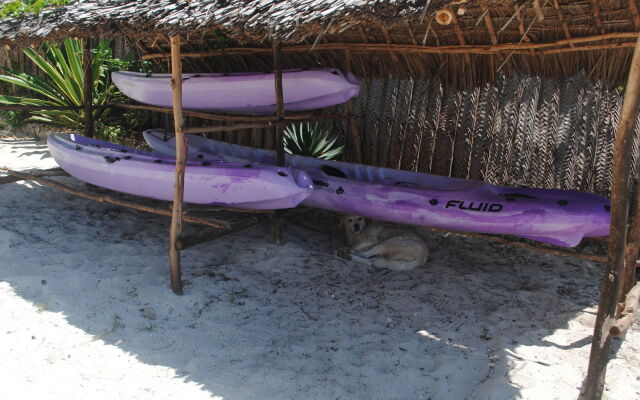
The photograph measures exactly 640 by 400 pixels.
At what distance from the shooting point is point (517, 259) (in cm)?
486

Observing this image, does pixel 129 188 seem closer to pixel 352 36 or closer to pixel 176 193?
pixel 176 193

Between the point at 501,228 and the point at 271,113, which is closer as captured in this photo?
the point at 501,228

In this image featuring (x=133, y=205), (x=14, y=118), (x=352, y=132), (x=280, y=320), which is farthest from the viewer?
(x=14, y=118)

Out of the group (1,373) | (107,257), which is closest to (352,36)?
(107,257)

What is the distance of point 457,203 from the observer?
4.39 meters

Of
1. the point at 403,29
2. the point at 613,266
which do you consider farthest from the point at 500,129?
the point at 613,266

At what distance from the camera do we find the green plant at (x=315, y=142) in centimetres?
585

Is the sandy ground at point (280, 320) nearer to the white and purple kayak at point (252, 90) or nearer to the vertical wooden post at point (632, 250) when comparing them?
the vertical wooden post at point (632, 250)

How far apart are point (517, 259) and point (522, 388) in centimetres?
201

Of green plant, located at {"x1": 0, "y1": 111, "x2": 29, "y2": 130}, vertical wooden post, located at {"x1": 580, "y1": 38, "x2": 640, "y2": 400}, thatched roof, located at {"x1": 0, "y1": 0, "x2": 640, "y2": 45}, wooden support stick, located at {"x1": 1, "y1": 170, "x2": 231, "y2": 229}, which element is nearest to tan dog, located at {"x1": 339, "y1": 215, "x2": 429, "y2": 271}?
wooden support stick, located at {"x1": 1, "y1": 170, "x2": 231, "y2": 229}

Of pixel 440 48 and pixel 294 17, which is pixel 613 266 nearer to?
pixel 294 17

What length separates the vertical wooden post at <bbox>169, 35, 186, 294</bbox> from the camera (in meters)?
3.92

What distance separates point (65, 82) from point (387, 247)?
5233 millimetres

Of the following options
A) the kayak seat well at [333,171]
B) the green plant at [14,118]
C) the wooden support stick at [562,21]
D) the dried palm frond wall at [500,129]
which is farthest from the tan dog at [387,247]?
the green plant at [14,118]
